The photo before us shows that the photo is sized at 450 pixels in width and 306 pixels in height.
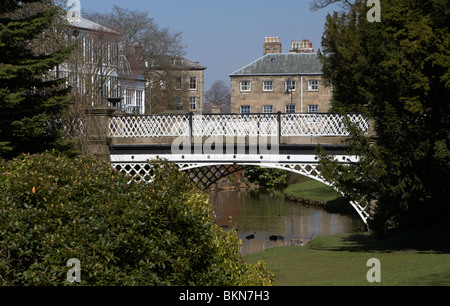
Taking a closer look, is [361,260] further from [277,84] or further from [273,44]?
[273,44]

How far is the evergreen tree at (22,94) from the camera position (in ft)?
58.3

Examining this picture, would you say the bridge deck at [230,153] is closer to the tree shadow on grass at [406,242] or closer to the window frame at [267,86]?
the tree shadow on grass at [406,242]

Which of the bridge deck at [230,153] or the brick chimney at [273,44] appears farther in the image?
the brick chimney at [273,44]

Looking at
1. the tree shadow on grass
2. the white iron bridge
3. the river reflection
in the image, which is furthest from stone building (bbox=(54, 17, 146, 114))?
the tree shadow on grass

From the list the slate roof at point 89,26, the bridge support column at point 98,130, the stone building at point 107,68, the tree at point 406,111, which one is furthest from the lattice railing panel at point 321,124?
the slate roof at point 89,26

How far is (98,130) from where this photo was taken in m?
24.3

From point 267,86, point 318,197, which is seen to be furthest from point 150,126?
point 267,86

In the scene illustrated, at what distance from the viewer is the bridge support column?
23969 mm

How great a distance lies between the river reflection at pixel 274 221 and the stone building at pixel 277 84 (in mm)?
25040

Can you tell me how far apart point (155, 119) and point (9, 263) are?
15753 millimetres

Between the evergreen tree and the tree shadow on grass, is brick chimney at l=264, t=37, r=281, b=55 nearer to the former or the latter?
the tree shadow on grass

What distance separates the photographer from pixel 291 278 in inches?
636

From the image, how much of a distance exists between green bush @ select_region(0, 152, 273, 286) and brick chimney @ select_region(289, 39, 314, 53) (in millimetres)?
68069

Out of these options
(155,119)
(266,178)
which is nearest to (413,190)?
(155,119)
